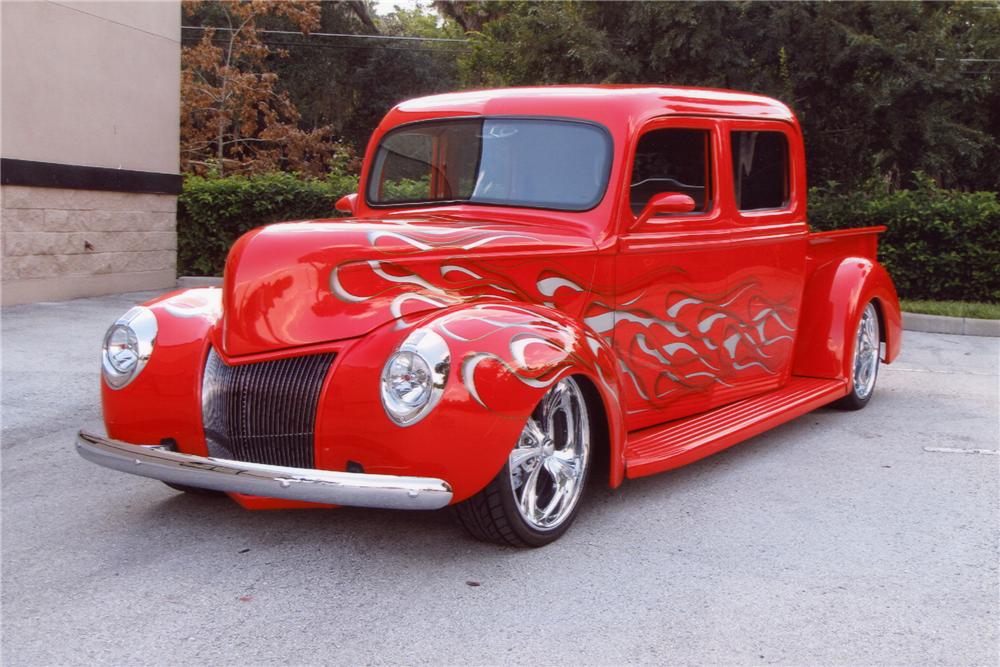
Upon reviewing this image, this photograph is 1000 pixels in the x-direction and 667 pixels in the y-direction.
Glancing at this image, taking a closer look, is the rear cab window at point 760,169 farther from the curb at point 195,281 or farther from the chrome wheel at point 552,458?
the curb at point 195,281

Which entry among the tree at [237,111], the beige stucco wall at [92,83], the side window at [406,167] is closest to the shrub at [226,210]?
the beige stucco wall at [92,83]

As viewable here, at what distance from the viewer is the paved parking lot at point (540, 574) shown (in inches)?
126

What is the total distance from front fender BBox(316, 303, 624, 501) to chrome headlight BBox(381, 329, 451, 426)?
0.08ft

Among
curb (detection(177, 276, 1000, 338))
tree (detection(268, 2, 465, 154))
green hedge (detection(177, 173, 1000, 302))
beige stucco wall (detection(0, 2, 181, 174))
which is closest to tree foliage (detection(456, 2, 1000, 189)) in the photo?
green hedge (detection(177, 173, 1000, 302))

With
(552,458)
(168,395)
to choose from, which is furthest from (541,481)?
(168,395)

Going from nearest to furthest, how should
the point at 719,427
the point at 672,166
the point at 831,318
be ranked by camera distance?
the point at 719,427 < the point at 672,166 < the point at 831,318

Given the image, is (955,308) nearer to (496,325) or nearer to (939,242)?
(939,242)

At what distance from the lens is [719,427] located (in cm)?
518

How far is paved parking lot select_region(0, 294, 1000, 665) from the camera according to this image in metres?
3.19

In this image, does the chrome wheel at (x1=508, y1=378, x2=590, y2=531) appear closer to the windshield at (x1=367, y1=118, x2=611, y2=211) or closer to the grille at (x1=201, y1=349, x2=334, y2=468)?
the grille at (x1=201, y1=349, x2=334, y2=468)

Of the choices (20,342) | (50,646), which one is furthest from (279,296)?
(20,342)

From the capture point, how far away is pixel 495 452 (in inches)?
145

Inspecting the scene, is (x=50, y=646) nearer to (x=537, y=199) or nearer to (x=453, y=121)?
(x=537, y=199)

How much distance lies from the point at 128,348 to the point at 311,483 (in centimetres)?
123
